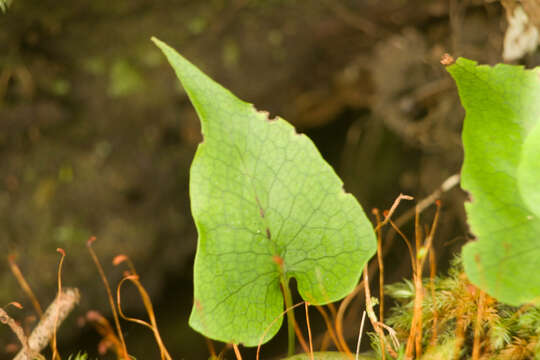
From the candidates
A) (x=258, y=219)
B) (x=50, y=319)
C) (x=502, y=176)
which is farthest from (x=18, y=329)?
(x=502, y=176)

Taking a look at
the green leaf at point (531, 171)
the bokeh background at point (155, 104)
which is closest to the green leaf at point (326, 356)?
the green leaf at point (531, 171)

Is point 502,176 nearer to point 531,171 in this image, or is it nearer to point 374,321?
point 531,171

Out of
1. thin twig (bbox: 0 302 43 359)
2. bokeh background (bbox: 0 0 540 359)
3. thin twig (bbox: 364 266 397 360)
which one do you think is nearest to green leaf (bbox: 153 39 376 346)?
thin twig (bbox: 364 266 397 360)

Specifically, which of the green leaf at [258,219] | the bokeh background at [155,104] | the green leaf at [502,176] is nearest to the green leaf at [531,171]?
the green leaf at [502,176]

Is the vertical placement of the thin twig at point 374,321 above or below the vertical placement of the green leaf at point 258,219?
below

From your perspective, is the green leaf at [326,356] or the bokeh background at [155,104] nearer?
the green leaf at [326,356]

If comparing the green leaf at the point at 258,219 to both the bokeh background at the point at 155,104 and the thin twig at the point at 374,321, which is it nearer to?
the thin twig at the point at 374,321

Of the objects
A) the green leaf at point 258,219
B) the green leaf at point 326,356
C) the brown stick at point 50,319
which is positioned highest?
the green leaf at point 258,219

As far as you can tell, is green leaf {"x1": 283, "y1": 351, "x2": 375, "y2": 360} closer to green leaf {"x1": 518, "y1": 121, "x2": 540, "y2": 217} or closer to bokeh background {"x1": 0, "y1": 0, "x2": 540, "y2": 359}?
green leaf {"x1": 518, "y1": 121, "x2": 540, "y2": 217}

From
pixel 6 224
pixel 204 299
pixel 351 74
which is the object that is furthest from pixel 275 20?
pixel 204 299
